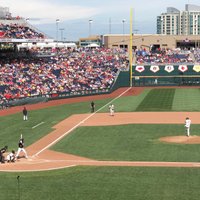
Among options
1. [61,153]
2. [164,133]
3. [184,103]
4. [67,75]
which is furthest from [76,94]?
[61,153]

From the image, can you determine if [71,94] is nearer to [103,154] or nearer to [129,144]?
[129,144]

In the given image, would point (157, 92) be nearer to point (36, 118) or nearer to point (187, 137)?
point (36, 118)

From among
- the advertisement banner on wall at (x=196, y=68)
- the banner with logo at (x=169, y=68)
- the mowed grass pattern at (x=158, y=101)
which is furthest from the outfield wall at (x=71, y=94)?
the advertisement banner on wall at (x=196, y=68)

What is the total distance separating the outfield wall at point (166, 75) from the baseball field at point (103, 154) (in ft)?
82.0

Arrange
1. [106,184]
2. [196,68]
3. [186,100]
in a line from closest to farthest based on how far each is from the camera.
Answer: [106,184], [186,100], [196,68]

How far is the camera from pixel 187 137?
103ft

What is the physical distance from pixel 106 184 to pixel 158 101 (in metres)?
35.1

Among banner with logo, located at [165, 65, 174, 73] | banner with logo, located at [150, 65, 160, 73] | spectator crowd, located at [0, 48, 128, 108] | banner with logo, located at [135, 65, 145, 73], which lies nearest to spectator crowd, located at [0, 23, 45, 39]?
spectator crowd, located at [0, 48, 128, 108]

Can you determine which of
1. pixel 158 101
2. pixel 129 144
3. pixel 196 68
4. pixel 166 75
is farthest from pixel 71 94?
pixel 129 144

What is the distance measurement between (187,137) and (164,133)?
88.0 inches

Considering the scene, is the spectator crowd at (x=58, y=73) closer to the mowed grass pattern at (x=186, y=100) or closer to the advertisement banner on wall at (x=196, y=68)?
the mowed grass pattern at (x=186, y=100)

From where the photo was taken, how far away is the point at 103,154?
2653 cm

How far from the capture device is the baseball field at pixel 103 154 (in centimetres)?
1927

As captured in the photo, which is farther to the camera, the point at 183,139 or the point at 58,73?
the point at 58,73
